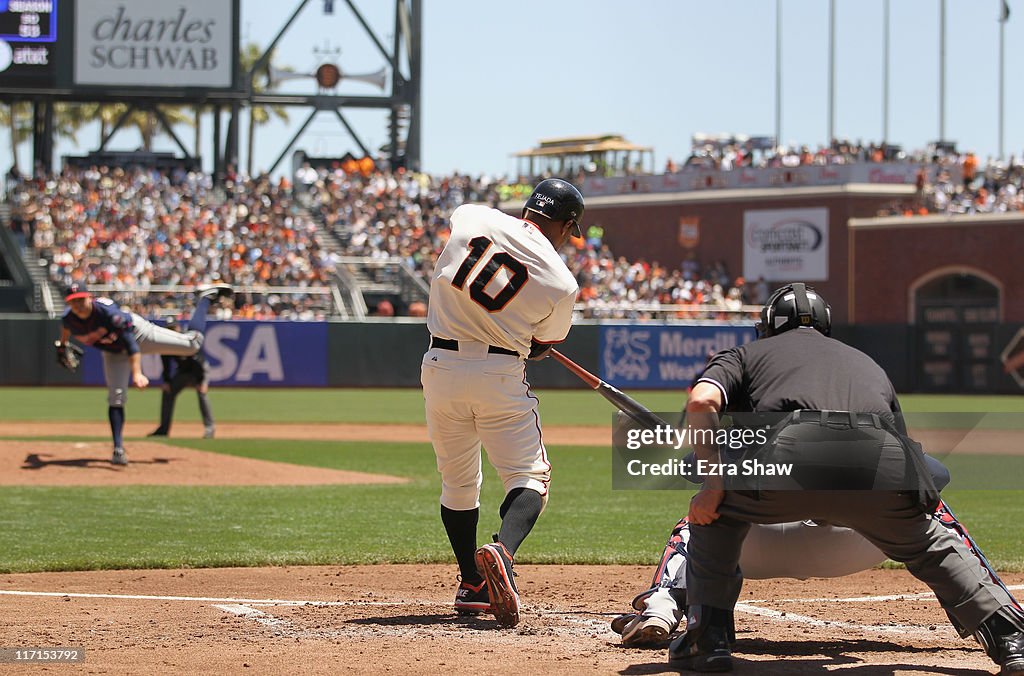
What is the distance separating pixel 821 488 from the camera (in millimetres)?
4695

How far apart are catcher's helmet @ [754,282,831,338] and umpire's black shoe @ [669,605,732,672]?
3.52 ft

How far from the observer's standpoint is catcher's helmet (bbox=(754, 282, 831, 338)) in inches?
198

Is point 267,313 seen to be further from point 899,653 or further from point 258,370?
point 899,653

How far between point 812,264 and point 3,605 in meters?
38.9

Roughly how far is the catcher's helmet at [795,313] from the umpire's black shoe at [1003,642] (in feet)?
3.93

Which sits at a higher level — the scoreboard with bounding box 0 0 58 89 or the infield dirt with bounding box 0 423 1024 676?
the scoreboard with bounding box 0 0 58 89

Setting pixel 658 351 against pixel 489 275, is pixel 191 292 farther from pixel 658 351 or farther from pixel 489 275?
pixel 489 275

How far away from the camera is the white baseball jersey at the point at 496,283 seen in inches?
234

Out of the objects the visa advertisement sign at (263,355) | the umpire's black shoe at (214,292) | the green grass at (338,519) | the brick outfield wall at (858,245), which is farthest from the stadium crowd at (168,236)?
the green grass at (338,519)

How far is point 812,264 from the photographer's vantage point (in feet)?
143

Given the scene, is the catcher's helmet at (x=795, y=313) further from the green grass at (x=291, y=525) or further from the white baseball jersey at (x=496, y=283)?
the green grass at (x=291, y=525)

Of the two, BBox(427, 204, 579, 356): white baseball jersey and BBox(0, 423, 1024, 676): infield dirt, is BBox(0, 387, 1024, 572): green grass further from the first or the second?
BBox(427, 204, 579, 356): white baseball jersey

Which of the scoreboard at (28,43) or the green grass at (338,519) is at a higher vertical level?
the scoreboard at (28,43)

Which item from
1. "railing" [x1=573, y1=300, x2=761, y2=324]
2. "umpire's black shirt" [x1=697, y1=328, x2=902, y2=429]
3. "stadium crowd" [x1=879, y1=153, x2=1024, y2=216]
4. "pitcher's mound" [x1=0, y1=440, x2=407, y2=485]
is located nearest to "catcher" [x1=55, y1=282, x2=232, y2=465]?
"pitcher's mound" [x1=0, y1=440, x2=407, y2=485]
